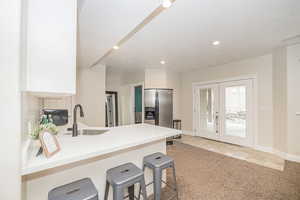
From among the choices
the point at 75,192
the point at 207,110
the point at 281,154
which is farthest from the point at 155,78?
the point at 75,192

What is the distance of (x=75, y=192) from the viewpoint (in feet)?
3.31

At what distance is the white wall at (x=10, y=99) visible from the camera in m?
0.73

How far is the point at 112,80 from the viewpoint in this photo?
585cm

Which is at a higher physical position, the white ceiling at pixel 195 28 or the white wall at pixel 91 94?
the white ceiling at pixel 195 28

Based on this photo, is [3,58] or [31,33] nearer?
[3,58]

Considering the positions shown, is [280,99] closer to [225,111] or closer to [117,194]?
[225,111]

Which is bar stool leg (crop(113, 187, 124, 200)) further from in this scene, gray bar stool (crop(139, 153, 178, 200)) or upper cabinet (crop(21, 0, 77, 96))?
upper cabinet (crop(21, 0, 77, 96))

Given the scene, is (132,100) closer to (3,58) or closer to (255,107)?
(255,107)

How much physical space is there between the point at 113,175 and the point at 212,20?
2493 mm

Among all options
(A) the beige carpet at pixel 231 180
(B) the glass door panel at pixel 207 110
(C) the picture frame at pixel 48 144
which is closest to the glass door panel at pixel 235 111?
(B) the glass door panel at pixel 207 110

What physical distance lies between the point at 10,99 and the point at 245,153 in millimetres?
4410

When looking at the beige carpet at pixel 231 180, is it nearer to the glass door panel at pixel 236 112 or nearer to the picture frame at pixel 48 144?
the glass door panel at pixel 236 112

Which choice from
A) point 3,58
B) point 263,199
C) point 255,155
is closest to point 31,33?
point 3,58

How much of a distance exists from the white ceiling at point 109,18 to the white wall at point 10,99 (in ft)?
2.86
